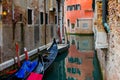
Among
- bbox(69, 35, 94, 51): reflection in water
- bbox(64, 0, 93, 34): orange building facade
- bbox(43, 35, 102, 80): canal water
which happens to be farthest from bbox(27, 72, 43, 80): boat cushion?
bbox(64, 0, 93, 34): orange building facade

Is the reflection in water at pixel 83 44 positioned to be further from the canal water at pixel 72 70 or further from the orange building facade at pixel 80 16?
the orange building facade at pixel 80 16

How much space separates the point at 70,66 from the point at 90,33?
17901 millimetres

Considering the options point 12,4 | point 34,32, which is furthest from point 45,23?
point 12,4

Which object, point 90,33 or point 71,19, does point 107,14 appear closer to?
point 90,33

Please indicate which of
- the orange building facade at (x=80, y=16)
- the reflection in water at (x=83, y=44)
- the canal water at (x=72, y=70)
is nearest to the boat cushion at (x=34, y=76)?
the canal water at (x=72, y=70)

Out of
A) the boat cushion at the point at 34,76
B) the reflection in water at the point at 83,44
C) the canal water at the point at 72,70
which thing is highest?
the boat cushion at the point at 34,76

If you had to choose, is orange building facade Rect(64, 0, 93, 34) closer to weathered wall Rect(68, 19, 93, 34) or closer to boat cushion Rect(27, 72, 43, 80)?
weathered wall Rect(68, 19, 93, 34)

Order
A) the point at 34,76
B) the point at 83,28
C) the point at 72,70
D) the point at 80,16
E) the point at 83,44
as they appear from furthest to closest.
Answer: the point at 80,16
the point at 83,28
the point at 83,44
the point at 72,70
the point at 34,76

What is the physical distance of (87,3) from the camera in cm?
2919

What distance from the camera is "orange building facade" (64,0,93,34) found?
29.0 metres

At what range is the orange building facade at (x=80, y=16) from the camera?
95.0 feet

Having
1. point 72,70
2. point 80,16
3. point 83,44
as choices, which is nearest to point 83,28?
point 80,16

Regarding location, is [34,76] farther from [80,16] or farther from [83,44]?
[80,16]

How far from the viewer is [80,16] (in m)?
29.7
